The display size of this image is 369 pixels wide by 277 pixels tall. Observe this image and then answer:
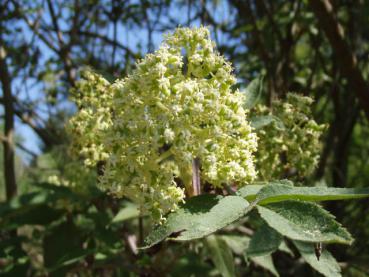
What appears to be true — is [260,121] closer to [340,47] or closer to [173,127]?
[173,127]

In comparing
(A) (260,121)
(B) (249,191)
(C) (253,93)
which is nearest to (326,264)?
(B) (249,191)

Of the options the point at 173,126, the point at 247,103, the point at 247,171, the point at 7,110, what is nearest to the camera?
the point at 173,126

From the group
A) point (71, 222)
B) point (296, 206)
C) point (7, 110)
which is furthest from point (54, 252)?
point (296, 206)

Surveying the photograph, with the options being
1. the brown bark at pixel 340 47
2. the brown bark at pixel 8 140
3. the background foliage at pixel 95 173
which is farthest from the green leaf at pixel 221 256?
the brown bark at pixel 8 140

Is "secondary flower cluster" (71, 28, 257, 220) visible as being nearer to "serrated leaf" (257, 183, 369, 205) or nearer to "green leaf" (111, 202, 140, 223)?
"serrated leaf" (257, 183, 369, 205)

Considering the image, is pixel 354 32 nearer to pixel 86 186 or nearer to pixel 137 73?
pixel 86 186

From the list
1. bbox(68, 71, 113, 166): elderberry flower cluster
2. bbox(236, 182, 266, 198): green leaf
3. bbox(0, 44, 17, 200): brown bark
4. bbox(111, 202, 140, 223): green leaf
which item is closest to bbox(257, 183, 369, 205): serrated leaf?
bbox(236, 182, 266, 198): green leaf
